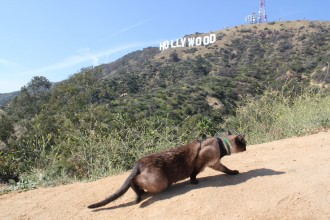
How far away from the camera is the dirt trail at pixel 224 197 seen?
146 inches

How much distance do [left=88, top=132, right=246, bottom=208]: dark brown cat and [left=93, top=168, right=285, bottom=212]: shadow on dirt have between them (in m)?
0.09

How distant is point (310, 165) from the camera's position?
4.80 meters

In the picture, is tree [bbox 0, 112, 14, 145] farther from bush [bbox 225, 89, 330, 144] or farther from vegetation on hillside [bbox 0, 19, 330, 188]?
bush [bbox 225, 89, 330, 144]

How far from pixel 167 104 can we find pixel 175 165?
29.9 meters

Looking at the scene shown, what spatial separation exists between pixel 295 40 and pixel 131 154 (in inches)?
2497

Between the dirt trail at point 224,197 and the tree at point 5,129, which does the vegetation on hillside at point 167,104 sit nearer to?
the tree at point 5,129

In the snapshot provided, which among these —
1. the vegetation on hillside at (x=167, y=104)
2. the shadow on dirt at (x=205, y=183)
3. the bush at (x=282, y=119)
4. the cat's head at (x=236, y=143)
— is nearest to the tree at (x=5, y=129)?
the vegetation on hillside at (x=167, y=104)

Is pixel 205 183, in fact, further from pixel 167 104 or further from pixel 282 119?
pixel 167 104

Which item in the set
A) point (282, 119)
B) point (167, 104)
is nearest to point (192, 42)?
point (167, 104)

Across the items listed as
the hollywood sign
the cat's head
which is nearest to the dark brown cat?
the cat's head

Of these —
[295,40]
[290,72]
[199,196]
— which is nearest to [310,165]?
[199,196]

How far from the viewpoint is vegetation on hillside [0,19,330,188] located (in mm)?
7090

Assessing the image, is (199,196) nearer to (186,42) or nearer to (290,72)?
(290,72)

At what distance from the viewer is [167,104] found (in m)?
34.3
